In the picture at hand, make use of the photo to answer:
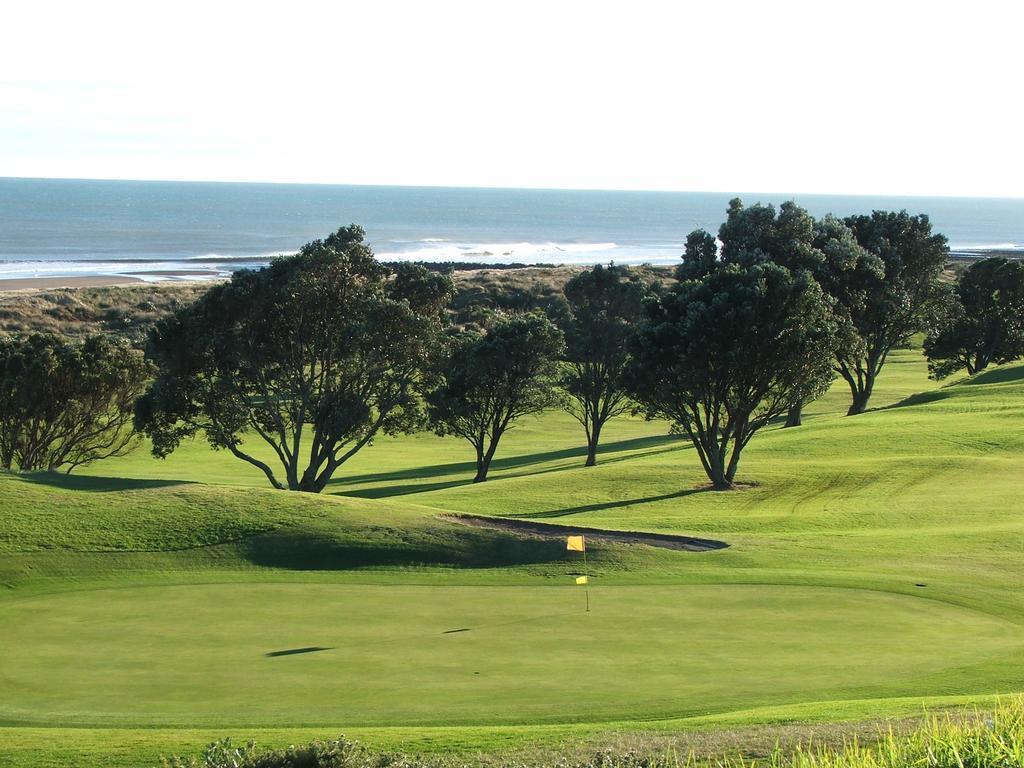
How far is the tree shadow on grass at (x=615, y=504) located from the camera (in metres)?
37.2

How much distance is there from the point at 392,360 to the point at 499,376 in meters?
9.59

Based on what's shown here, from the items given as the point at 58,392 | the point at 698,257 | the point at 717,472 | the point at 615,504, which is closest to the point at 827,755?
the point at 615,504

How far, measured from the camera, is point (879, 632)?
20.3 metres

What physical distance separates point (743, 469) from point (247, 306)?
19.8 meters

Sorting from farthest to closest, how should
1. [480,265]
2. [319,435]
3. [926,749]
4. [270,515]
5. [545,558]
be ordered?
1. [480,265]
2. [319,435]
3. [270,515]
4. [545,558]
5. [926,749]

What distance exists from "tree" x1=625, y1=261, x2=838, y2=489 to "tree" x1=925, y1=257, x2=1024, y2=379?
31988 millimetres

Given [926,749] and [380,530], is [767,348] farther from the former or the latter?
[926,749]

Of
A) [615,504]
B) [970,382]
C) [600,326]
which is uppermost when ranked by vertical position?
[600,326]

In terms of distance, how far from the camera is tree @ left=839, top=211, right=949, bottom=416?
57938mm

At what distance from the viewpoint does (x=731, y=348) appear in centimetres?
3953

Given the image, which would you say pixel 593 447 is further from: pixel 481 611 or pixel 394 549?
pixel 481 611

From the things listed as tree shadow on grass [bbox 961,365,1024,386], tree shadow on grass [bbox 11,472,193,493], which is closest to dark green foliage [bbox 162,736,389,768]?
tree shadow on grass [bbox 11,472,193,493]

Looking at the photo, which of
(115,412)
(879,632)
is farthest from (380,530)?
(115,412)

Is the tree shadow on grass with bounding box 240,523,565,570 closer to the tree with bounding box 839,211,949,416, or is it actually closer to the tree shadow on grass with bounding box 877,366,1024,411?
the tree with bounding box 839,211,949,416
